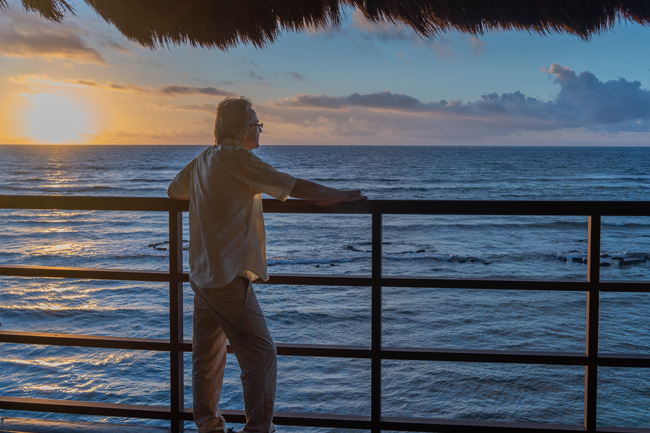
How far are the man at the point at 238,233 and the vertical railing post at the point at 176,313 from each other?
0.73 ft

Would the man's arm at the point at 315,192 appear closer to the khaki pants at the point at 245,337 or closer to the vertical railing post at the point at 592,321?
the khaki pants at the point at 245,337

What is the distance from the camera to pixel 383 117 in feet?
197

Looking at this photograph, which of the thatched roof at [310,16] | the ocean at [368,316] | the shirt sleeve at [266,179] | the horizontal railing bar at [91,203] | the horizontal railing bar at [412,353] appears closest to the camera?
the shirt sleeve at [266,179]

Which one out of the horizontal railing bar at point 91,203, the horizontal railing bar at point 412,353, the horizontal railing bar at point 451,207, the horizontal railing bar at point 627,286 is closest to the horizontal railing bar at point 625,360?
the horizontal railing bar at point 412,353

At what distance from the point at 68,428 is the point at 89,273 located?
677 mm

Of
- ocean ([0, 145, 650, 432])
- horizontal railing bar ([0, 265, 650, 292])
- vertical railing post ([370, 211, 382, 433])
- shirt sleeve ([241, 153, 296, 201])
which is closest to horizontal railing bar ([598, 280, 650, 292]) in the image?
horizontal railing bar ([0, 265, 650, 292])

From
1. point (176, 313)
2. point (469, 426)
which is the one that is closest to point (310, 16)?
point (176, 313)

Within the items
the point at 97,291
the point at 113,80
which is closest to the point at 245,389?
the point at 97,291

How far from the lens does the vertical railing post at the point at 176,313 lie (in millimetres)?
2293

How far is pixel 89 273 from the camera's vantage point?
2295 mm

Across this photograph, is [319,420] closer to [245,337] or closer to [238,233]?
[245,337]

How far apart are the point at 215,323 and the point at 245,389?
263 millimetres

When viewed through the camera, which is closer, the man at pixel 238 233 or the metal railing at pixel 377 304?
the man at pixel 238 233

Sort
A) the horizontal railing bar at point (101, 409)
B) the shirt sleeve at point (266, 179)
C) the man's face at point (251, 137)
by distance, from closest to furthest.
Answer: the shirt sleeve at point (266, 179) < the man's face at point (251, 137) < the horizontal railing bar at point (101, 409)
